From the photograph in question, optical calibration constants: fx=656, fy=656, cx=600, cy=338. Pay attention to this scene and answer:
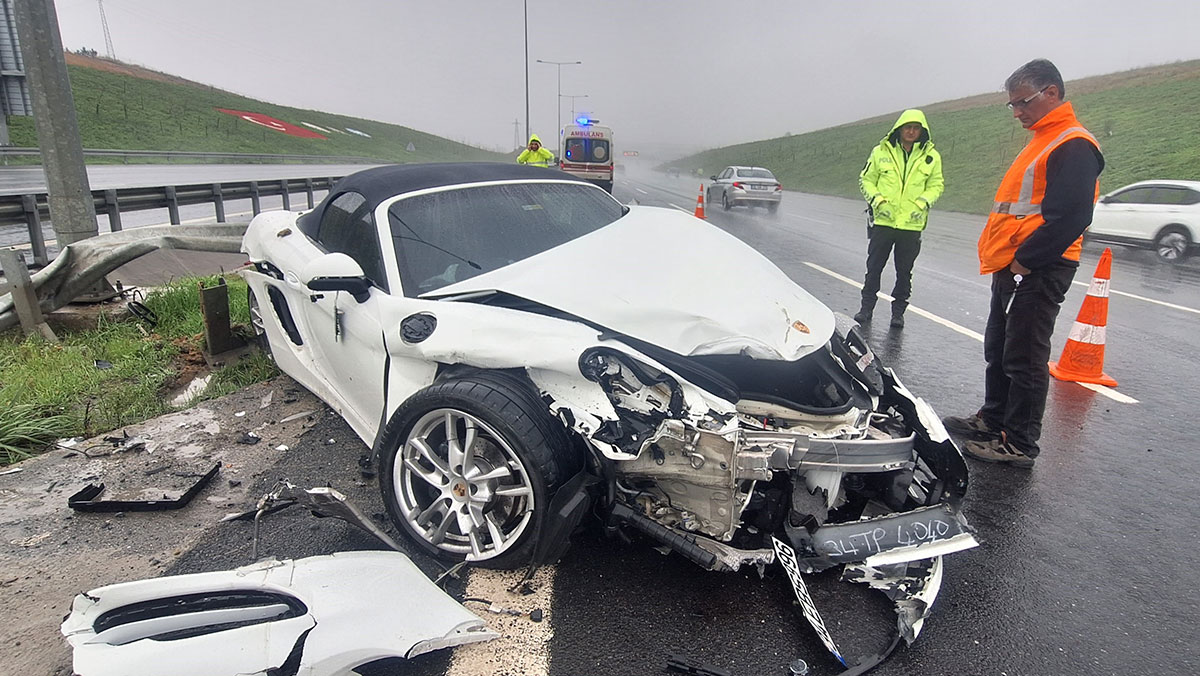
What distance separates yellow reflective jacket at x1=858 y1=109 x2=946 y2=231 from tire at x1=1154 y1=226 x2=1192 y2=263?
7.95 metres

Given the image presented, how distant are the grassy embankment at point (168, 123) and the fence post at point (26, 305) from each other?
25592mm

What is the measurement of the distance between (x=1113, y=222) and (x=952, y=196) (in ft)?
45.4

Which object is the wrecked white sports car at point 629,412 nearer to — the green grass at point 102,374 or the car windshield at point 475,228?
the car windshield at point 475,228

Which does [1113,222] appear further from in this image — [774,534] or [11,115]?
[11,115]

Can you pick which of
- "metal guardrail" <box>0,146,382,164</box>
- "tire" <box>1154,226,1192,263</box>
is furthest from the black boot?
"metal guardrail" <box>0,146,382,164</box>

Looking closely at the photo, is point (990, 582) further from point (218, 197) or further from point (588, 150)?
point (588, 150)

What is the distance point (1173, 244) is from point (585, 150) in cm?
1743

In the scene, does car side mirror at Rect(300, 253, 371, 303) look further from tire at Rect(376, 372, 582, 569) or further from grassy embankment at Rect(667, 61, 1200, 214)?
grassy embankment at Rect(667, 61, 1200, 214)

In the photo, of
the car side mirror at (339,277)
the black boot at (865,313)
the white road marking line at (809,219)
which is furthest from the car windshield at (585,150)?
the car side mirror at (339,277)

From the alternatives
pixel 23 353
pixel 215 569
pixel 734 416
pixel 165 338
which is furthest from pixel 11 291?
pixel 734 416

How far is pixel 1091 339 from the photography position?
4.89 meters

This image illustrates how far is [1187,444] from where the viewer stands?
3805mm

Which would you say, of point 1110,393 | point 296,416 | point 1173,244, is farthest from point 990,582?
point 1173,244

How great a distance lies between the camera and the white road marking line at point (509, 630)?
207 cm
